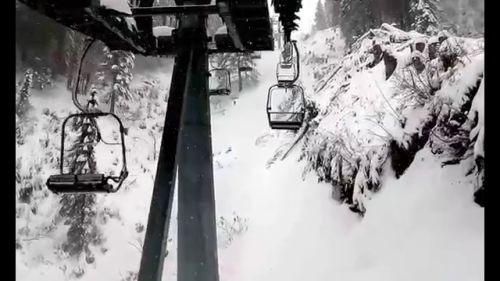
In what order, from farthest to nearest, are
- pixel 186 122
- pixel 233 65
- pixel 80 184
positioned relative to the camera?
pixel 233 65 < pixel 186 122 < pixel 80 184

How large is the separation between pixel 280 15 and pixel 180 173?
6.01 ft

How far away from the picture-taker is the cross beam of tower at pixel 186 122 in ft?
12.4

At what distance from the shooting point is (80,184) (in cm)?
292

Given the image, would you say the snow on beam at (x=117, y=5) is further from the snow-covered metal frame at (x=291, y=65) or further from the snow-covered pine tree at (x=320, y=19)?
the snow-covered pine tree at (x=320, y=19)

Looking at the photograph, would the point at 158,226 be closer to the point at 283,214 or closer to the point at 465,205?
the point at 465,205

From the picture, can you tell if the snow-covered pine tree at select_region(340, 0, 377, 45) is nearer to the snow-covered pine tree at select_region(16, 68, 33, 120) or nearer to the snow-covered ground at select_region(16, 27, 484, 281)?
the snow-covered ground at select_region(16, 27, 484, 281)

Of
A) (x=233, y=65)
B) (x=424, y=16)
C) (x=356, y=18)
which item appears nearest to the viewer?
(x=424, y=16)

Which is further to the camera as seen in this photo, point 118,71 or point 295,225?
point 118,71

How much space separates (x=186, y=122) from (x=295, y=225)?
Answer: 13.5 ft

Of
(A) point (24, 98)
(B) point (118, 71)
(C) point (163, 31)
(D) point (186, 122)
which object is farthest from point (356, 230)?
(A) point (24, 98)

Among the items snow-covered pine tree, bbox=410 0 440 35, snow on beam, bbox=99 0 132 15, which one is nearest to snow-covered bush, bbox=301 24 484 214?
snow on beam, bbox=99 0 132 15

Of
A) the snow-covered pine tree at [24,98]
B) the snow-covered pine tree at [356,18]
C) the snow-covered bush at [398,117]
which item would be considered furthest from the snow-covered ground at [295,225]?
the snow-covered pine tree at [356,18]

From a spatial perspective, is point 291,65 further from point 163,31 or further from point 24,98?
Result: point 24,98
